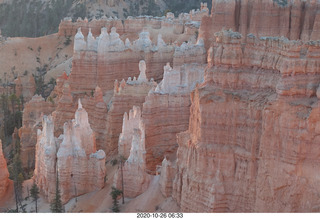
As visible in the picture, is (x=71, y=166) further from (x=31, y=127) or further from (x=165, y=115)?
(x=31, y=127)

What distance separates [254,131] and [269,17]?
22.3 metres

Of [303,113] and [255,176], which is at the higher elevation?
[303,113]

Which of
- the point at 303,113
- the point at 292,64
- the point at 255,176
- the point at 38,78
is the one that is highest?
the point at 292,64

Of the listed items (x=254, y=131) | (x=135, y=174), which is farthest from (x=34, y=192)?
(x=254, y=131)

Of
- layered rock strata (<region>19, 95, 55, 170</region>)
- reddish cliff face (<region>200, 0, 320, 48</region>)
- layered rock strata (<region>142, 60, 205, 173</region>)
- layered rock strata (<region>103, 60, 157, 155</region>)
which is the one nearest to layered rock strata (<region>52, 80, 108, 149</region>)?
layered rock strata (<region>103, 60, 157, 155</region>)

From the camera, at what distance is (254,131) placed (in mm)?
22688

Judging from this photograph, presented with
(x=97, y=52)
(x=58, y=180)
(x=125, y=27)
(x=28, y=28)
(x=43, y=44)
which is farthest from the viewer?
(x=28, y=28)

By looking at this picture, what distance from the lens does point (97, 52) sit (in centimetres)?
4731

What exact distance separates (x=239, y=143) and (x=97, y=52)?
85.3 feet

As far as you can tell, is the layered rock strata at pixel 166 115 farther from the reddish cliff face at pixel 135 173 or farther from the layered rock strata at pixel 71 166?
the reddish cliff face at pixel 135 173

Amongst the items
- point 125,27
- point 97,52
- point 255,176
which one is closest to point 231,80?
point 255,176

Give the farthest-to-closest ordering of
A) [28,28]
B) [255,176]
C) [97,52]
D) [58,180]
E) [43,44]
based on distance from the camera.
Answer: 1. [28,28]
2. [43,44]
3. [97,52]
4. [58,180]
5. [255,176]

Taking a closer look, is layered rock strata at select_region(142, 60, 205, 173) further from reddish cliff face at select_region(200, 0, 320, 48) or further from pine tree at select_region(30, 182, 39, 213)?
reddish cliff face at select_region(200, 0, 320, 48)

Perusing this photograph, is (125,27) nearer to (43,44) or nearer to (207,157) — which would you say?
(43,44)
